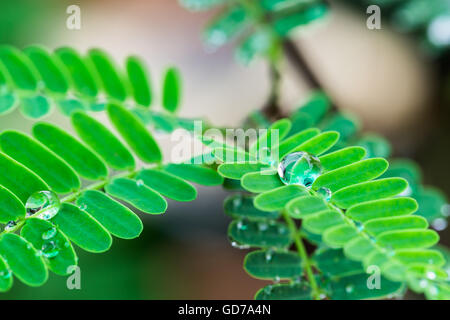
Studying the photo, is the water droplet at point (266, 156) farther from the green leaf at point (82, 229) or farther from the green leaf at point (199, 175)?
the green leaf at point (82, 229)

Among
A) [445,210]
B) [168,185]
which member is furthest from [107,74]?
[445,210]

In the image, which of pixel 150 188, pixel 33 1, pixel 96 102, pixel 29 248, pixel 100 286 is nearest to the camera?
pixel 29 248

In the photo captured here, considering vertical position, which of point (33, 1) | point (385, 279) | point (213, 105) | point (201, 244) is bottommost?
point (385, 279)

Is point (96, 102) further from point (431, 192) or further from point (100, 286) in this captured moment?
point (100, 286)

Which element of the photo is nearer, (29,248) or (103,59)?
(29,248)

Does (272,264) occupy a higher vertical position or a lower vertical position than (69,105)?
lower

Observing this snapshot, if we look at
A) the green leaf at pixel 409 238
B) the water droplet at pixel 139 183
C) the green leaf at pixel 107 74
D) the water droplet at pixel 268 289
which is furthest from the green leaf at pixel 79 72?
the green leaf at pixel 409 238

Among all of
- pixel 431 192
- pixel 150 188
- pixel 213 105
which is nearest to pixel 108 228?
pixel 150 188

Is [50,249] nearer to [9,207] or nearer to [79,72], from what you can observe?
[9,207]
